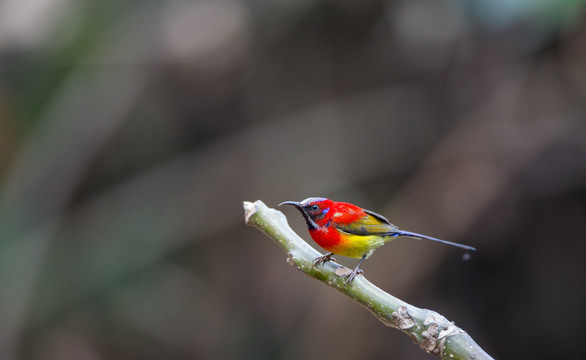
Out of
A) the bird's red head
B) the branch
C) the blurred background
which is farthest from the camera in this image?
the blurred background

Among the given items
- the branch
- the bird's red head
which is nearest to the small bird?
the bird's red head

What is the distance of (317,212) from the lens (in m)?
2.23

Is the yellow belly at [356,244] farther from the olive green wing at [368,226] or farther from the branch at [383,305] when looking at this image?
the branch at [383,305]

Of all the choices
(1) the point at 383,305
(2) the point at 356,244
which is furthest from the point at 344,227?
(1) the point at 383,305

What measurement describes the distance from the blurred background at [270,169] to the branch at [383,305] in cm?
429

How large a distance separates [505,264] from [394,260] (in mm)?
1128

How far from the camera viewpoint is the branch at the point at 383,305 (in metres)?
1.61

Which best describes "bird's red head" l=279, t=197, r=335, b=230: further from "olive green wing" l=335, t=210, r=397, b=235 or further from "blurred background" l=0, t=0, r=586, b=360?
"blurred background" l=0, t=0, r=586, b=360

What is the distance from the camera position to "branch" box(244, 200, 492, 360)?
1.61 metres

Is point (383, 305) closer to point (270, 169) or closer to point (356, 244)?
point (356, 244)

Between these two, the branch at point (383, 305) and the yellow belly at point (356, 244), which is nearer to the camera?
the branch at point (383, 305)

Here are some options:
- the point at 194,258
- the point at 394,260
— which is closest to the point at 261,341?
the point at 194,258

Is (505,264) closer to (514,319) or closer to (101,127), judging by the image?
(514,319)

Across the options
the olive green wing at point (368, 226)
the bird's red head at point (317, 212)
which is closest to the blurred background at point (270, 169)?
the olive green wing at point (368, 226)
